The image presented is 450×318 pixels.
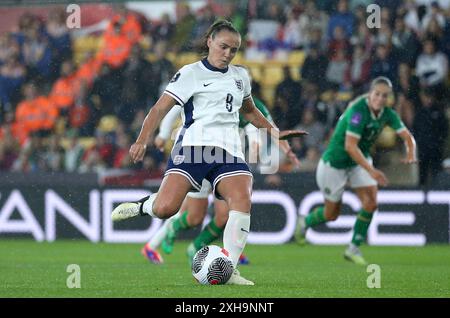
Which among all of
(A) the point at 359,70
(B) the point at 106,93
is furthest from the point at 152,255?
(A) the point at 359,70

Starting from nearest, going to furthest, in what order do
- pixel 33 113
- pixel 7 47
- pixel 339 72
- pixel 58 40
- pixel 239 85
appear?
pixel 239 85 → pixel 339 72 → pixel 33 113 → pixel 58 40 → pixel 7 47

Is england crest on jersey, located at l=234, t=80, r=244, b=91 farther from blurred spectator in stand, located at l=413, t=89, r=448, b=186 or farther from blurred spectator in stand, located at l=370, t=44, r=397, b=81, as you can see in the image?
blurred spectator in stand, located at l=370, t=44, r=397, b=81

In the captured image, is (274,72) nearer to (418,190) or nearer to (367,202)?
(418,190)

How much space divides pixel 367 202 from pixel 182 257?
2087mm

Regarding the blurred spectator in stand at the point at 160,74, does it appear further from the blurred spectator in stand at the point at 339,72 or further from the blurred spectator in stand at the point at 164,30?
the blurred spectator in stand at the point at 339,72

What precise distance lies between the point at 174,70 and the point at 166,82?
21 centimetres

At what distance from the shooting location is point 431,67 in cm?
1427

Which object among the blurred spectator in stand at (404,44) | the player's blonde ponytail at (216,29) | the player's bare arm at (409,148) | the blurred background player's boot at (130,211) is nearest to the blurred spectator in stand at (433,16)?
the blurred spectator in stand at (404,44)

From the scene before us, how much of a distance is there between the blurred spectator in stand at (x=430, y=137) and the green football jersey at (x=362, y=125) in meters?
2.43

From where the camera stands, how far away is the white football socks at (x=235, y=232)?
765 cm

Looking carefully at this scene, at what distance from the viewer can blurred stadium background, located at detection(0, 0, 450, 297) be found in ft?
45.0

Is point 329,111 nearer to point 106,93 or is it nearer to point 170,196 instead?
point 106,93
